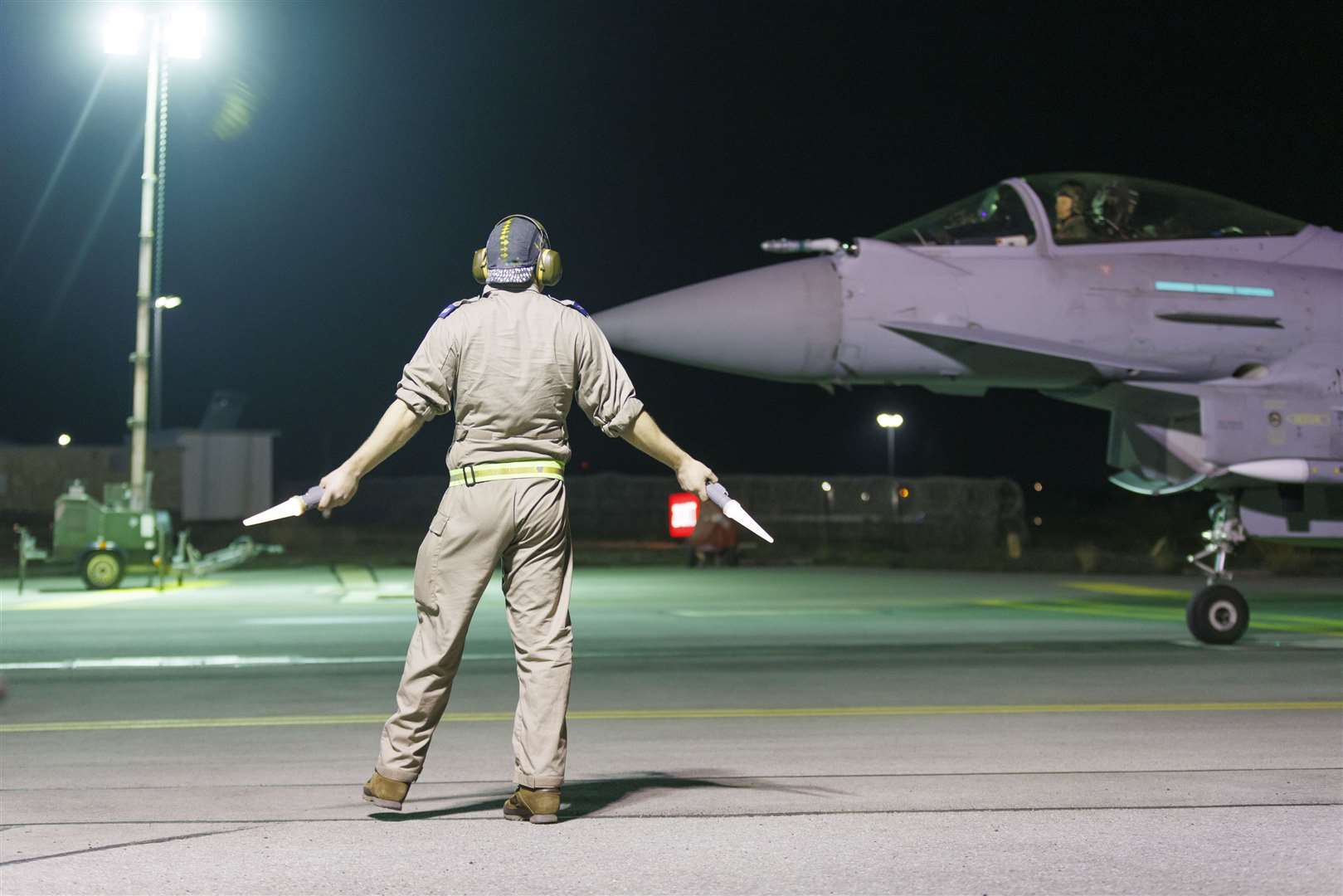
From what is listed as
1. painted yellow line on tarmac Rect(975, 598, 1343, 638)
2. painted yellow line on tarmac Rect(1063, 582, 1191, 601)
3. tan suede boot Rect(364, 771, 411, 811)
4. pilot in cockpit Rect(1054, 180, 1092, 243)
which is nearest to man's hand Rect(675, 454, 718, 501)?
tan suede boot Rect(364, 771, 411, 811)

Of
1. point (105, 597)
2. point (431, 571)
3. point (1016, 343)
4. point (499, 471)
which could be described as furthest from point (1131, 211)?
point (105, 597)

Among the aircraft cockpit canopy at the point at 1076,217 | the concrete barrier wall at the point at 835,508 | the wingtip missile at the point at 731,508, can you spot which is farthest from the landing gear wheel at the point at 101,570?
the concrete barrier wall at the point at 835,508

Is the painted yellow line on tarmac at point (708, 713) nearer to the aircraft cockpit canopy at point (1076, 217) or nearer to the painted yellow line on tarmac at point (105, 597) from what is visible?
the aircraft cockpit canopy at point (1076, 217)

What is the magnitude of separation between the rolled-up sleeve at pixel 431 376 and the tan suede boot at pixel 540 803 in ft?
3.96

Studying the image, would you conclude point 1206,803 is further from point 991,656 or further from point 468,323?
point 991,656

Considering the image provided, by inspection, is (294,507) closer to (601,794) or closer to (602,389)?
(602,389)

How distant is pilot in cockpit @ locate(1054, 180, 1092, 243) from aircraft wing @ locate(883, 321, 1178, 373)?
0.87 m

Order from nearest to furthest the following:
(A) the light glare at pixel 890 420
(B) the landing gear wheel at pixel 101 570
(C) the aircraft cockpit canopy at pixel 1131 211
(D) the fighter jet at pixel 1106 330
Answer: (D) the fighter jet at pixel 1106 330, (C) the aircraft cockpit canopy at pixel 1131 211, (B) the landing gear wheel at pixel 101 570, (A) the light glare at pixel 890 420

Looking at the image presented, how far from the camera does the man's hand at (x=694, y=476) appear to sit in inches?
183

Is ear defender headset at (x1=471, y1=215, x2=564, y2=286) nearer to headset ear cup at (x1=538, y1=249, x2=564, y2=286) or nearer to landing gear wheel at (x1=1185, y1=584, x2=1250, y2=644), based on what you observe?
headset ear cup at (x1=538, y1=249, x2=564, y2=286)

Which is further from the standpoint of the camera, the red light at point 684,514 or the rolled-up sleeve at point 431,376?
the red light at point 684,514

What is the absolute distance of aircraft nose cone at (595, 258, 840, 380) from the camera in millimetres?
10336

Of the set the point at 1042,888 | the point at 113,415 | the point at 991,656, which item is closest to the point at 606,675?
the point at 991,656

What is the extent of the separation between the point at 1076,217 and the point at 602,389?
7344 mm
